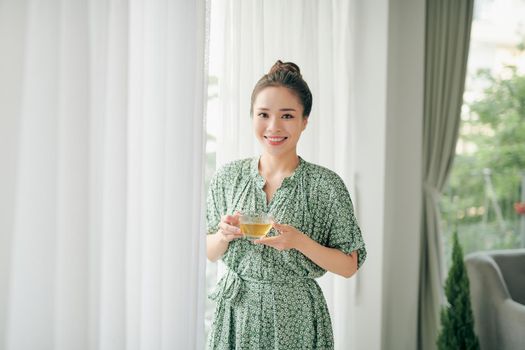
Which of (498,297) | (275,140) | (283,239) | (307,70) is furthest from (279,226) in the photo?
(498,297)

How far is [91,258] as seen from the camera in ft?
4.58

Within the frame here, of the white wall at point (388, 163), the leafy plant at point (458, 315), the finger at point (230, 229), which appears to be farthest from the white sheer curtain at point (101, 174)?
the leafy plant at point (458, 315)

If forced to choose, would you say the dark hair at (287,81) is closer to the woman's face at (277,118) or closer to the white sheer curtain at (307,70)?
the woman's face at (277,118)

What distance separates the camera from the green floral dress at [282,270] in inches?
65.4

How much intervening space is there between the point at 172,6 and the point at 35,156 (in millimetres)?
550

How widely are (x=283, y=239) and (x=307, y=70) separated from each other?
1.00 m

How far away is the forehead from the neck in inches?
6.3

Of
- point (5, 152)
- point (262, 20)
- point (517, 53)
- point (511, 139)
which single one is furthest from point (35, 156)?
point (517, 53)

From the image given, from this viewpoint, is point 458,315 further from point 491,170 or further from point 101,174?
point 491,170

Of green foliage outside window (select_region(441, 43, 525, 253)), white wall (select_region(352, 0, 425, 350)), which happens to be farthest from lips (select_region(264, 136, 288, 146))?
green foliage outside window (select_region(441, 43, 525, 253))

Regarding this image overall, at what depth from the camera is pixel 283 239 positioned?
1.54m

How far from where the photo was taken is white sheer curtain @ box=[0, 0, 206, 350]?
4.23 ft

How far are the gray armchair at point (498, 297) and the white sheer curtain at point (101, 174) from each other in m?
1.67

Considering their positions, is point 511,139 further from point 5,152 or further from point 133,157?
point 5,152
